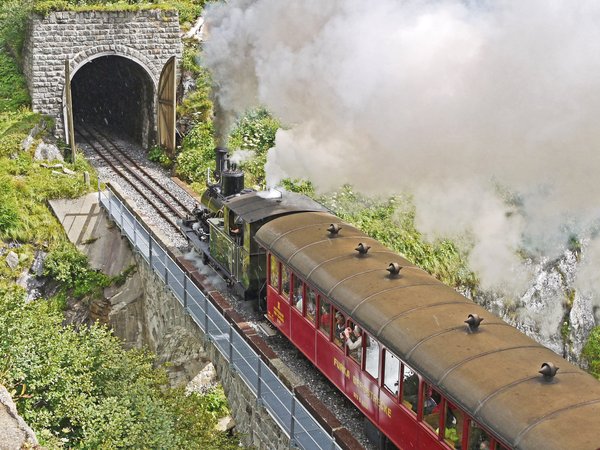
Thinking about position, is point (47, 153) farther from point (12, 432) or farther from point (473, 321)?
point (473, 321)

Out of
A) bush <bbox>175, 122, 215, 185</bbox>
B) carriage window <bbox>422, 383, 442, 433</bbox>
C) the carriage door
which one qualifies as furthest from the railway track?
carriage window <bbox>422, 383, 442, 433</bbox>

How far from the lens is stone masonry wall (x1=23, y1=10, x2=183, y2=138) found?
23438 mm

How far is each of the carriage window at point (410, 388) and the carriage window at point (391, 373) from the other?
6.0 inches

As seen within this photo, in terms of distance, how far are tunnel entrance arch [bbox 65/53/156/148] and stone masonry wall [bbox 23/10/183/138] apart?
0.62 metres

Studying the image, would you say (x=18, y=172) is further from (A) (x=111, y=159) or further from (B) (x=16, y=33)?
(B) (x=16, y=33)

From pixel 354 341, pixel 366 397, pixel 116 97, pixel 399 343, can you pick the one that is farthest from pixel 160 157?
pixel 399 343

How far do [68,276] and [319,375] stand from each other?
347 inches

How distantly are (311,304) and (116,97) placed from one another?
19.8 metres

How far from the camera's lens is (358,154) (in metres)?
15.3

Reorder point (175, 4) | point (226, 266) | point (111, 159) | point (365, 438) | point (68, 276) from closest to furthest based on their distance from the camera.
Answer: point (365, 438) → point (226, 266) → point (68, 276) → point (111, 159) → point (175, 4)

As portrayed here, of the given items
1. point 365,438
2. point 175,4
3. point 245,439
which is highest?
point 175,4

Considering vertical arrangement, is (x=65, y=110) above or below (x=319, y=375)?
above

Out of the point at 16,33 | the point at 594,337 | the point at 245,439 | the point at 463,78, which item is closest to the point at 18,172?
the point at 16,33

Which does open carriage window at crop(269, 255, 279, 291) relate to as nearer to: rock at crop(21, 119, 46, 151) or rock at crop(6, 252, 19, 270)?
rock at crop(6, 252, 19, 270)
